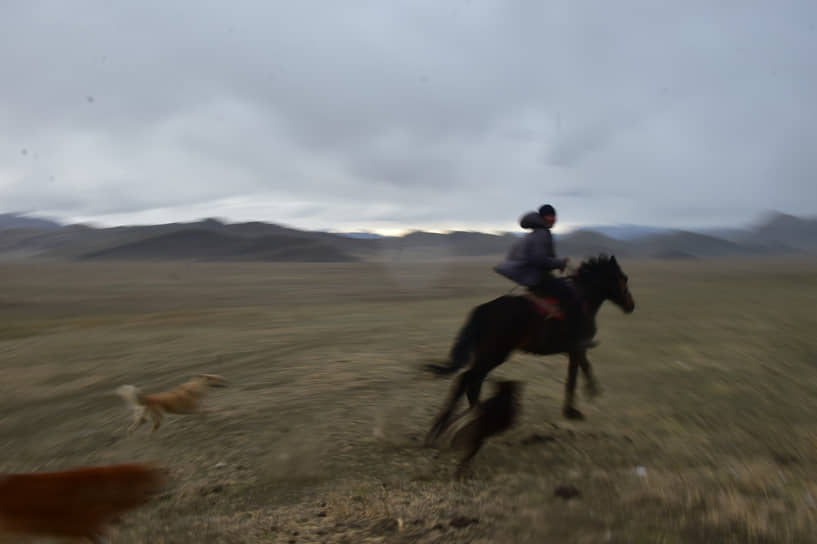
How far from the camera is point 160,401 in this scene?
461 cm

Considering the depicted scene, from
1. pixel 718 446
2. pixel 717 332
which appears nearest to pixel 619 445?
pixel 718 446

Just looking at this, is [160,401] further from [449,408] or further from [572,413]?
[572,413]

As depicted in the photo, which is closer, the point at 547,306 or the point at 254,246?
the point at 547,306

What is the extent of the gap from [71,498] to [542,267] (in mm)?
3980

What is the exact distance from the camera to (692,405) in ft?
18.0

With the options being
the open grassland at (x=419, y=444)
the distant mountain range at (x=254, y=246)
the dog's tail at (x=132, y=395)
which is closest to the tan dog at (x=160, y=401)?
the dog's tail at (x=132, y=395)

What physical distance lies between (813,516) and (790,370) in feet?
15.8

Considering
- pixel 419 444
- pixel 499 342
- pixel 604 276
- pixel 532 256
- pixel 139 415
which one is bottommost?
pixel 419 444

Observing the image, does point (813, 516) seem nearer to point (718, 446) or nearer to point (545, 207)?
point (718, 446)

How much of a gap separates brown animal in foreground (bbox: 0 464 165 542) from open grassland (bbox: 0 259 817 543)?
0.63 meters

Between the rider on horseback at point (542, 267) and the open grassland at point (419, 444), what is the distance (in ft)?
3.80

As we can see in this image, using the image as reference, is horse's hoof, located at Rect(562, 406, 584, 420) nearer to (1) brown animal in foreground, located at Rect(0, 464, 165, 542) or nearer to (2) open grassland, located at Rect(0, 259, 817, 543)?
(2) open grassland, located at Rect(0, 259, 817, 543)

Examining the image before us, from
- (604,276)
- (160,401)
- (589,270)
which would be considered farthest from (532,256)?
(160,401)

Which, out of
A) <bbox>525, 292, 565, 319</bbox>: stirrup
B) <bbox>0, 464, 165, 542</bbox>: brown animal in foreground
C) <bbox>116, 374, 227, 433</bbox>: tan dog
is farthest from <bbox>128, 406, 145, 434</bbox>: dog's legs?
<bbox>525, 292, 565, 319</bbox>: stirrup
